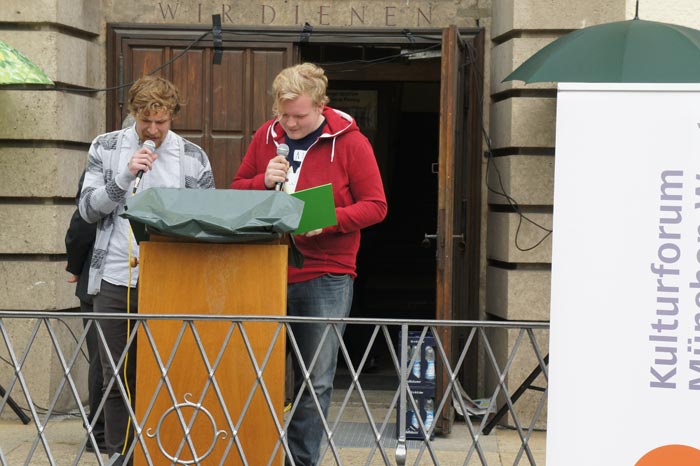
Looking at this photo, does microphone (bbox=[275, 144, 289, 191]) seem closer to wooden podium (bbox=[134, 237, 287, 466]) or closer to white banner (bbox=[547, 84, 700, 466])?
wooden podium (bbox=[134, 237, 287, 466])

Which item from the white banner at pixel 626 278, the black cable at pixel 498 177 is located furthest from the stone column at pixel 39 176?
the white banner at pixel 626 278

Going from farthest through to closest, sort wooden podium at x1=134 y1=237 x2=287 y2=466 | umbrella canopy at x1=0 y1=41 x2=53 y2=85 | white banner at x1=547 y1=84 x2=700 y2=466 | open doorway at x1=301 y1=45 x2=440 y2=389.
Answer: open doorway at x1=301 y1=45 x2=440 y2=389, umbrella canopy at x1=0 y1=41 x2=53 y2=85, wooden podium at x1=134 y1=237 x2=287 y2=466, white banner at x1=547 y1=84 x2=700 y2=466

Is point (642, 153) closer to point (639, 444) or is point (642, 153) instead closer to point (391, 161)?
point (639, 444)

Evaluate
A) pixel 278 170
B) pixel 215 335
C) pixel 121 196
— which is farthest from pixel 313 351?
pixel 121 196

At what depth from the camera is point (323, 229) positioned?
550 centimetres

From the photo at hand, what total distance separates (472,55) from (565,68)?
5.36ft

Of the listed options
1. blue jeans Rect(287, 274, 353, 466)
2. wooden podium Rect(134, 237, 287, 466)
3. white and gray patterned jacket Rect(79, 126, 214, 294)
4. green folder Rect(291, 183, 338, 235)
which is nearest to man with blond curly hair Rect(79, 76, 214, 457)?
white and gray patterned jacket Rect(79, 126, 214, 294)

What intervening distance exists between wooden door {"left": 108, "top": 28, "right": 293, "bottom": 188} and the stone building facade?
0.28 meters

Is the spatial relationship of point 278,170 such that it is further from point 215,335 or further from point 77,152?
point 77,152

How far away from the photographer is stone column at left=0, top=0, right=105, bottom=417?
25.3 ft

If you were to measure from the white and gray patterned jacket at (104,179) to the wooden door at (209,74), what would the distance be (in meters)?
2.33

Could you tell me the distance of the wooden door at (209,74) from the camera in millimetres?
8203

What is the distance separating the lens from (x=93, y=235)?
6.38 metres

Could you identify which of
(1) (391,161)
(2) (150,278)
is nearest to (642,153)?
(2) (150,278)
